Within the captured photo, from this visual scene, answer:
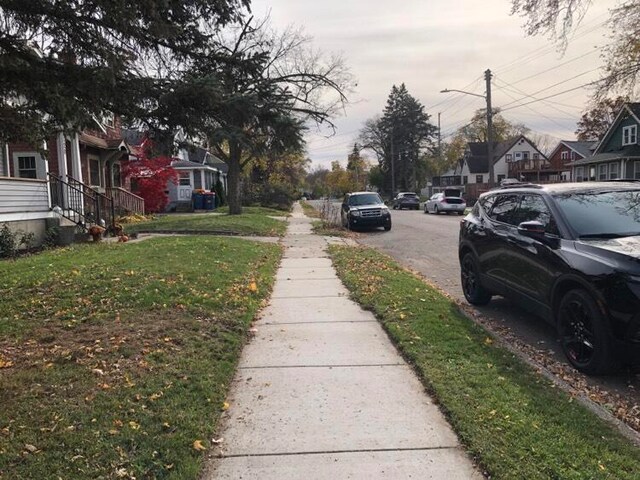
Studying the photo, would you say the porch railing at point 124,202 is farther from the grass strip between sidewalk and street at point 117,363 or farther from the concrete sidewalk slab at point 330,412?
the concrete sidewalk slab at point 330,412

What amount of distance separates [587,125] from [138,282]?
7690 centimetres

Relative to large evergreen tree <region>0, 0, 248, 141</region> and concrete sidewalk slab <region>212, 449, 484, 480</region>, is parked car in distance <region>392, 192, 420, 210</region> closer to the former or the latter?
large evergreen tree <region>0, 0, 248, 141</region>

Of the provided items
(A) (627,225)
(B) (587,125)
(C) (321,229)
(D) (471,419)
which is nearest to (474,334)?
(A) (627,225)

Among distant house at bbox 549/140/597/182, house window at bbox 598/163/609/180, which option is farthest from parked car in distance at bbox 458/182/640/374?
distant house at bbox 549/140/597/182

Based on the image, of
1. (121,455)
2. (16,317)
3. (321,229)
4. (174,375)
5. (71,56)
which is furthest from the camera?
(321,229)

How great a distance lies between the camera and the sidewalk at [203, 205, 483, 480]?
339cm

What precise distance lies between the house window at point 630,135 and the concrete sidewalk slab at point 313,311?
38348 millimetres

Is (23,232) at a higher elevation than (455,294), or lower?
higher

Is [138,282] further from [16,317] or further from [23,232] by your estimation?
[23,232]

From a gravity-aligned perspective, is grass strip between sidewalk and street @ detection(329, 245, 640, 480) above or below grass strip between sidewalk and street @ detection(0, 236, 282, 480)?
below

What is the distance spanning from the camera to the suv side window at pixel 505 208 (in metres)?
7.12

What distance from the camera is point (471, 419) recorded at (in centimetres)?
391

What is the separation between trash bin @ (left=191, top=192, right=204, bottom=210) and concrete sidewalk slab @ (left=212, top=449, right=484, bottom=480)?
35988 millimetres

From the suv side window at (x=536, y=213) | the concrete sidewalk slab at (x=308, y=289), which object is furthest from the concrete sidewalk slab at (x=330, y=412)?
the concrete sidewalk slab at (x=308, y=289)
